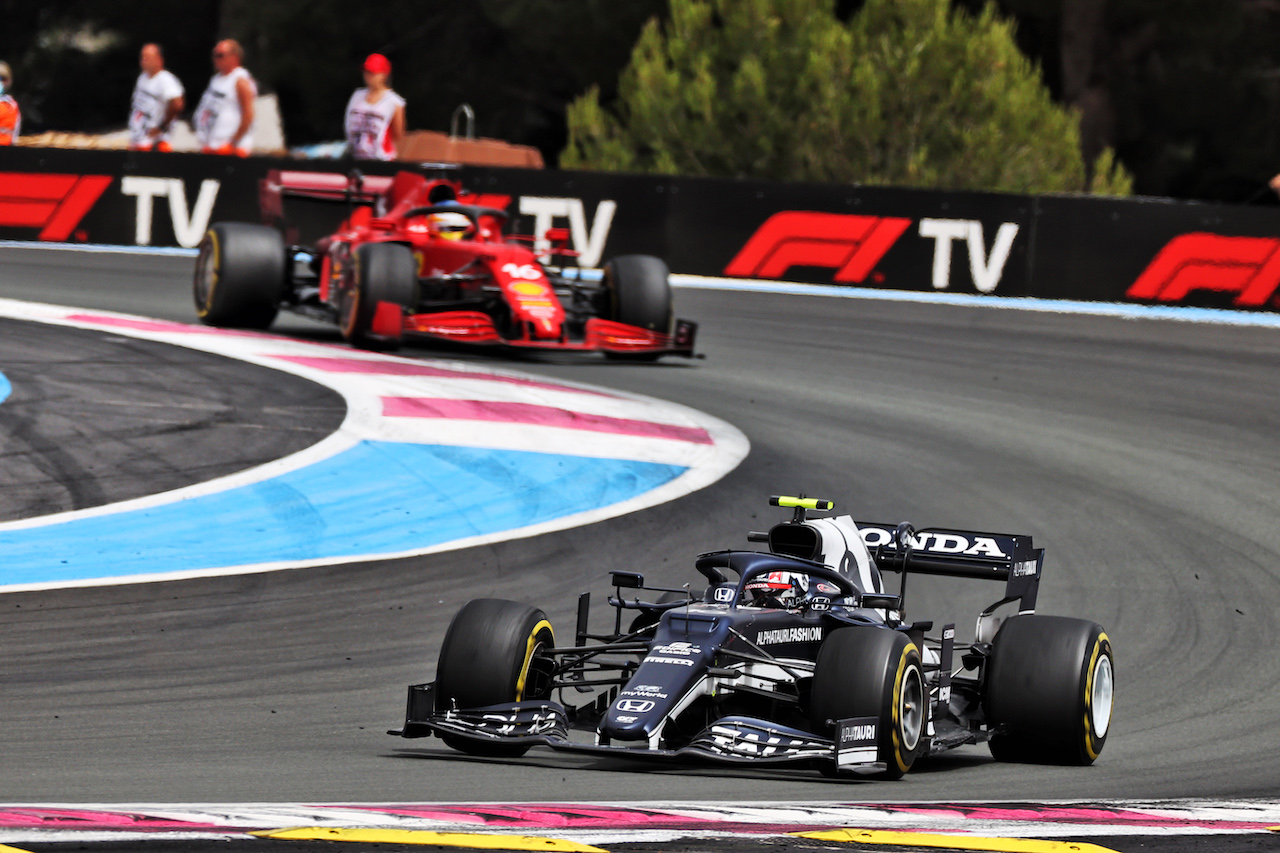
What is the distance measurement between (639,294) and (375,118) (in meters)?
5.49

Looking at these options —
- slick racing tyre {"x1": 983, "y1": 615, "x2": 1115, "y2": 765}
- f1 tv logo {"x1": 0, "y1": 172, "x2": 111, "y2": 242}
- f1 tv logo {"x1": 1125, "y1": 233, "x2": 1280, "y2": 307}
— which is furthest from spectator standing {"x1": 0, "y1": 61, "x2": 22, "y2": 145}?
slick racing tyre {"x1": 983, "y1": 615, "x2": 1115, "y2": 765}

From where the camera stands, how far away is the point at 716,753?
6.60m

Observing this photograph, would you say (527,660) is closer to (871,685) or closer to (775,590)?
(775,590)

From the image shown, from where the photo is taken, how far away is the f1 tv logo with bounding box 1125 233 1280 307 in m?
19.3

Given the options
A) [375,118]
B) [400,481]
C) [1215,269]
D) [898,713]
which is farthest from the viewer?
[375,118]

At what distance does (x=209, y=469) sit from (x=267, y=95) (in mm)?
27143

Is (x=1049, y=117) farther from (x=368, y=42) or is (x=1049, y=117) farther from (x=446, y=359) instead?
(x=368, y=42)

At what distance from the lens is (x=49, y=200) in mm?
21938

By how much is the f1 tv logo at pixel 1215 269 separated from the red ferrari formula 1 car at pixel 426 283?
20.0 ft

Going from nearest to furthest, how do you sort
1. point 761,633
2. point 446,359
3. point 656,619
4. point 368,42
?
point 761,633 < point 656,619 < point 446,359 < point 368,42

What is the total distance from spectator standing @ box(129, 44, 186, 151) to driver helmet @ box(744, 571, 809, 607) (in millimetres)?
15623

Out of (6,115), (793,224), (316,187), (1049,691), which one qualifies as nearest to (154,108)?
(6,115)

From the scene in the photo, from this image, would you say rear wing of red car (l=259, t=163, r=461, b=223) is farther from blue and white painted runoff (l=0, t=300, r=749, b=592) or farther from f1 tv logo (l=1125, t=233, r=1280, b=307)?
f1 tv logo (l=1125, t=233, r=1280, b=307)

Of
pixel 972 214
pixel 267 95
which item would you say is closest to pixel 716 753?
pixel 972 214
